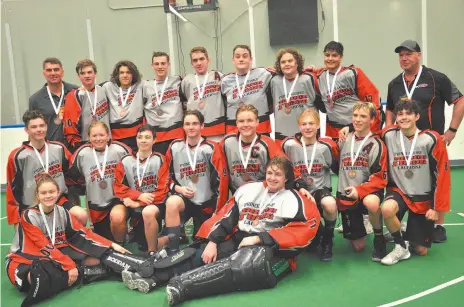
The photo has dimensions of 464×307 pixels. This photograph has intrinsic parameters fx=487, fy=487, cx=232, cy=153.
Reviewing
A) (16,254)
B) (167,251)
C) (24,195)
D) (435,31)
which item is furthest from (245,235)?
(435,31)

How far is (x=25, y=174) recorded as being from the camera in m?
3.78

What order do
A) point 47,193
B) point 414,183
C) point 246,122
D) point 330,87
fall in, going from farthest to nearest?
point 330,87 < point 246,122 < point 414,183 < point 47,193

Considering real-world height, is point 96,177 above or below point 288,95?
below

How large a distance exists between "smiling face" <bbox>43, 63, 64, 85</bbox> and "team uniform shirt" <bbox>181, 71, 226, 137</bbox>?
1.16m

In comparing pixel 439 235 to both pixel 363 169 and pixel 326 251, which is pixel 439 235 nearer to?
pixel 363 169

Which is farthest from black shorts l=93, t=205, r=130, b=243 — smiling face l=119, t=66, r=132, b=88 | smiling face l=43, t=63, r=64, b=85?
smiling face l=43, t=63, r=64, b=85

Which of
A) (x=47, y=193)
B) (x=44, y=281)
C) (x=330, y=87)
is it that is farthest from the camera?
(x=330, y=87)

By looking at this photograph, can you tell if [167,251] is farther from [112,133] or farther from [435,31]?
[435,31]

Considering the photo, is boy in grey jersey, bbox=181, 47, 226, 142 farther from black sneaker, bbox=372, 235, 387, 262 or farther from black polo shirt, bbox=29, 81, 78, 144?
black sneaker, bbox=372, 235, 387, 262

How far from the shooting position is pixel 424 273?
3145mm

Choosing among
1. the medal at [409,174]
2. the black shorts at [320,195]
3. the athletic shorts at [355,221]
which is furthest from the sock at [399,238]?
the black shorts at [320,195]

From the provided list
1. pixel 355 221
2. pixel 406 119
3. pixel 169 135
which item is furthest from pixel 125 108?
pixel 406 119

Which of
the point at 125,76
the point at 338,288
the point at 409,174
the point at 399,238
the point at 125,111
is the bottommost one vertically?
the point at 338,288

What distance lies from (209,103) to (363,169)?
146cm
